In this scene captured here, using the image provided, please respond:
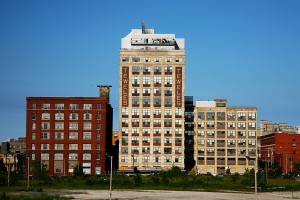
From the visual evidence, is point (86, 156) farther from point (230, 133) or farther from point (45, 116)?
point (230, 133)

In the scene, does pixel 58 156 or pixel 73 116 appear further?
pixel 73 116

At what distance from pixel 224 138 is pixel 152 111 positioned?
29.5m

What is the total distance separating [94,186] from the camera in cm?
12512

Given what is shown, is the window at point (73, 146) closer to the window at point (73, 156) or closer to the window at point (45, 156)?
the window at point (73, 156)

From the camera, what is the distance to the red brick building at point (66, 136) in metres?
181

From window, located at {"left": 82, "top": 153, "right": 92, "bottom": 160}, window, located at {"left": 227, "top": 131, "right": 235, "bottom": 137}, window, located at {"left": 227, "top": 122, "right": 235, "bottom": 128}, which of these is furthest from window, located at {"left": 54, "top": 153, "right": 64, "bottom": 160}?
window, located at {"left": 227, "top": 122, "right": 235, "bottom": 128}

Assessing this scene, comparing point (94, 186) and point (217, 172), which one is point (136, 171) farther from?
point (94, 186)

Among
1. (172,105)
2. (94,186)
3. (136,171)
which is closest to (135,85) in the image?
(172,105)

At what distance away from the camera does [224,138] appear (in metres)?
198

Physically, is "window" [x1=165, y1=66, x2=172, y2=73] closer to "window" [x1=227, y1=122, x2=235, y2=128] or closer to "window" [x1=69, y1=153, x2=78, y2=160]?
"window" [x1=227, y1=122, x2=235, y2=128]

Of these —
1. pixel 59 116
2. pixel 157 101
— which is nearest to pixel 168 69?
pixel 157 101

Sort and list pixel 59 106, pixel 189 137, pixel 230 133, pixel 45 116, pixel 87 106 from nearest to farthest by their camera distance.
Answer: pixel 45 116, pixel 59 106, pixel 87 106, pixel 230 133, pixel 189 137

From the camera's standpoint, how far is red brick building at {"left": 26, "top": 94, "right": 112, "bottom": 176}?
181 meters

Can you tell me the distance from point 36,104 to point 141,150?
37.7m
